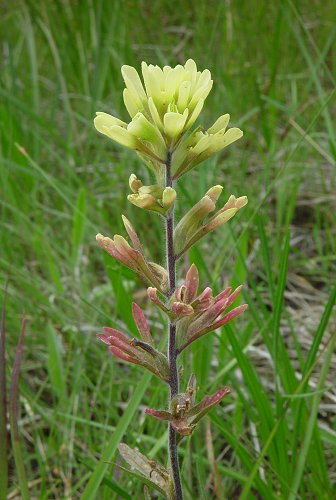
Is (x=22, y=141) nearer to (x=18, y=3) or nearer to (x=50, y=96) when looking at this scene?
(x=50, y=96)

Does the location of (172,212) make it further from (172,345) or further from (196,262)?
(196,262)

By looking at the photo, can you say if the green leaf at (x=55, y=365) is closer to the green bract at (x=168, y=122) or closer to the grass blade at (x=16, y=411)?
the grass blade at (x=16, y=411)

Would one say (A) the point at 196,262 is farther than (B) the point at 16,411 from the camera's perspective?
Yes

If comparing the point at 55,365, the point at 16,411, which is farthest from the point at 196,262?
the point at 16,411

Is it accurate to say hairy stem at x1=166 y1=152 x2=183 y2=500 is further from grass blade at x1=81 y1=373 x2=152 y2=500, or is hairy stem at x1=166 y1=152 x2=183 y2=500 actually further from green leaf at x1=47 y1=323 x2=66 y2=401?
green leaf at x1=47 y1=323 x2=66 y2=401

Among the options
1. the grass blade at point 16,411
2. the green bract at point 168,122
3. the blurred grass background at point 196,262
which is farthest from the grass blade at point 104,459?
the green bract at point 168,122

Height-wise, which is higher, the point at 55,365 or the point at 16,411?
the point at 55,365

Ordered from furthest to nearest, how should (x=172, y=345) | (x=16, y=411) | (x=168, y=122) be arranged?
(x=16, y=411) → (x=172, y=345) → (x=168, y=122)

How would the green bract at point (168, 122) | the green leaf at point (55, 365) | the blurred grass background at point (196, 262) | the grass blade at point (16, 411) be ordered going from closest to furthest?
the green bract at point (168, 122) → the grass blade at point (16, 411) → the blurred grass background at point (196, 262) → the green leaf at point (55, 365)
